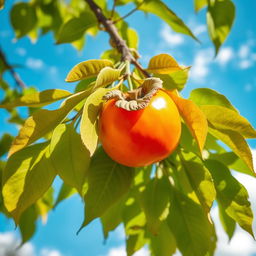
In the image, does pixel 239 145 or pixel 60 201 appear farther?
pixel 60 201

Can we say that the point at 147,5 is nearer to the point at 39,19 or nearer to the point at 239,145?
the point at 239,145

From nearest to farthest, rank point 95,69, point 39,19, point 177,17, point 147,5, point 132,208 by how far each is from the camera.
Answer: point 95,69, point 132,208, point 177,17, point 147,5, point 39,19

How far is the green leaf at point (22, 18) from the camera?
2238mm

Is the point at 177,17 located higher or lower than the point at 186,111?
higher

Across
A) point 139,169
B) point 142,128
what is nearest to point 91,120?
point 142,128

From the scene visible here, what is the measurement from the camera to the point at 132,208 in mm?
1267

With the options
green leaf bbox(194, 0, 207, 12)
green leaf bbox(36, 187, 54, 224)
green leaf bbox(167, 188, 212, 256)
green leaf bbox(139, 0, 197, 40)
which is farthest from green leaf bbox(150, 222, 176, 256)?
green leaf bbox(194, 0, 207, 12)

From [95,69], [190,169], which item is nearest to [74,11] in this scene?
[95,69]

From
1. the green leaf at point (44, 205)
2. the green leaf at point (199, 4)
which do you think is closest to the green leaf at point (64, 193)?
the green leaf at point (44, 205)

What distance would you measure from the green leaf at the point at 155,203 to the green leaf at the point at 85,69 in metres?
0.45

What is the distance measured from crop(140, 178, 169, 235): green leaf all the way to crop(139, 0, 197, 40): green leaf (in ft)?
2.38

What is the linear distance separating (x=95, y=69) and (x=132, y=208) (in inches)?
23.2

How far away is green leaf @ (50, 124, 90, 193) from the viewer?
0.88 meters

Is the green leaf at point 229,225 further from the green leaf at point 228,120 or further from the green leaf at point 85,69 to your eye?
the green leaf at point 85,69
